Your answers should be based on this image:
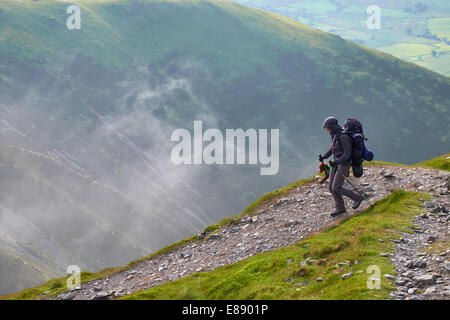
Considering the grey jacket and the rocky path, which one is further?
the rocky path

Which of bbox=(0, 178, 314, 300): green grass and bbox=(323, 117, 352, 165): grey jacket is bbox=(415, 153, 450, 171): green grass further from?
bbox=(323, 117, 352, 165): grey jacket

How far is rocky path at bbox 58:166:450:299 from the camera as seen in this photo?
77.9 ft

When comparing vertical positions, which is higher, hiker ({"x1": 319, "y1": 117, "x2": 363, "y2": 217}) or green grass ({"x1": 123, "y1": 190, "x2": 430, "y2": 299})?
hiker ({"x1": 319, "y1": 117, "x2": 363, "y2": 217})

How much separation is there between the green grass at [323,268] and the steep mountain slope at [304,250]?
0.05 m

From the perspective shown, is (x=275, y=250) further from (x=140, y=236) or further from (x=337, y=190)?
(x=140, y=236)

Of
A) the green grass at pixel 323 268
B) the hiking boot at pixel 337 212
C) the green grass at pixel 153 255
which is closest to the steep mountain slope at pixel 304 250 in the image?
the green grass at pixel 323 268

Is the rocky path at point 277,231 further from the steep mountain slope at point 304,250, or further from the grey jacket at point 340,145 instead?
the grey jacket at point 340,145

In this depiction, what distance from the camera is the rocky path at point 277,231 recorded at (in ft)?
77.9

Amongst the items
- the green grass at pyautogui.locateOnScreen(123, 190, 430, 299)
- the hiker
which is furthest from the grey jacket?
the green grass at pyautogui.locateOnScreen(123, 190, 430, 299)

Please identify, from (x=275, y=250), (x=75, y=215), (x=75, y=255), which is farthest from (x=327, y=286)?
(x=75, y=215)

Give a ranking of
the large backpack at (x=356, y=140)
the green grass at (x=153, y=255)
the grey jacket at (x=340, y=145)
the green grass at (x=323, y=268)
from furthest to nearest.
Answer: the green grass at (x=153, y=255) < the large backpack at (x=356, y=140) < the grey jacket at (x=340, y=145) < the green grass at (x=323, y=268)

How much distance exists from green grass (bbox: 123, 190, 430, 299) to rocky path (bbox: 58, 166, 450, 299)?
1182 mm

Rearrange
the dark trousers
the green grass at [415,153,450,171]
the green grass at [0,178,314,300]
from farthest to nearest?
the green grass at [415,153,450,171], the green grass at [0,178,314,300], the dark trousers

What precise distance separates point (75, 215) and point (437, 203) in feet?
610
